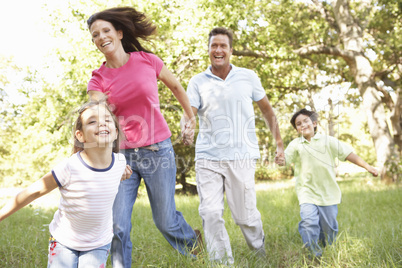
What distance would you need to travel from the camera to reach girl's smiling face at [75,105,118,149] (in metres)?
2.70

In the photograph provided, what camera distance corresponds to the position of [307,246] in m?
4.27

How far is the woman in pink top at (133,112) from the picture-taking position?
10.6 ft

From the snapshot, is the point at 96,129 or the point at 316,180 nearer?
the point at 96,129

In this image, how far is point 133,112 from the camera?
3.27 m

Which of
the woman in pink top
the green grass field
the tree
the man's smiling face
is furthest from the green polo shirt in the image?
the tree

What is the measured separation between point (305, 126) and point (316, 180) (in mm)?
670

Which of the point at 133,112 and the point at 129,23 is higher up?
the point at 129,23

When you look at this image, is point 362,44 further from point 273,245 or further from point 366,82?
point 273,245

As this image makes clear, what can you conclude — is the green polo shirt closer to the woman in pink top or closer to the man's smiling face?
the man's smiling face

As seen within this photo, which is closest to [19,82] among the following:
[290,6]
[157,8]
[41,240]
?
[157,8]

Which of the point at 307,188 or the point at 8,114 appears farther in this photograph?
the point at 8,114

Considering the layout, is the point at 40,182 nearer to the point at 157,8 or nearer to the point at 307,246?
the point at 307,246

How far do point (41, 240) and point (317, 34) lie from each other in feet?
42.8

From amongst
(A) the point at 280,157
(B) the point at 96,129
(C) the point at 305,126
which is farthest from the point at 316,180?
(B) the point at 96,129
